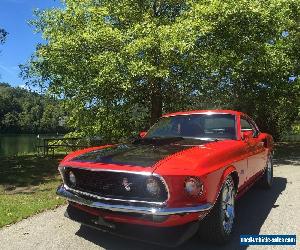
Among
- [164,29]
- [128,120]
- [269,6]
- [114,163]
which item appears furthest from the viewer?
[128,120]

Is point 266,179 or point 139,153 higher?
point 139,153

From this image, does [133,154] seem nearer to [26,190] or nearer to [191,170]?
[191,170]

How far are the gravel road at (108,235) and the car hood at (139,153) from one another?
1036 millimetres

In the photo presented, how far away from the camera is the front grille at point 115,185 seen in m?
4.69

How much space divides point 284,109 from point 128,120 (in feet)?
44.4

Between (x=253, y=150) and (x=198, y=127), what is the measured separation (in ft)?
3.38

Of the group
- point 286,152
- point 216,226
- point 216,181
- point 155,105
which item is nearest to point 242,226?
point 216,226

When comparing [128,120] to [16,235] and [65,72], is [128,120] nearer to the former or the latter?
[65,72]

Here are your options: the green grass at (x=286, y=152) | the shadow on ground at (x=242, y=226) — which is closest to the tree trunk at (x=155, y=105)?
the green grass at (x=286, y=152)

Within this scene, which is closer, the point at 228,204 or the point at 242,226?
the point at 228,204

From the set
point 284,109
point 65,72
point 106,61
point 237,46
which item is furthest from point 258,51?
point 284,109

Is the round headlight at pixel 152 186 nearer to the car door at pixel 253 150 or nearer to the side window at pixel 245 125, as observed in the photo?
the car door at pixel 253 150

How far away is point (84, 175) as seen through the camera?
5258mm

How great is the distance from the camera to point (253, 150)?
696 cm
